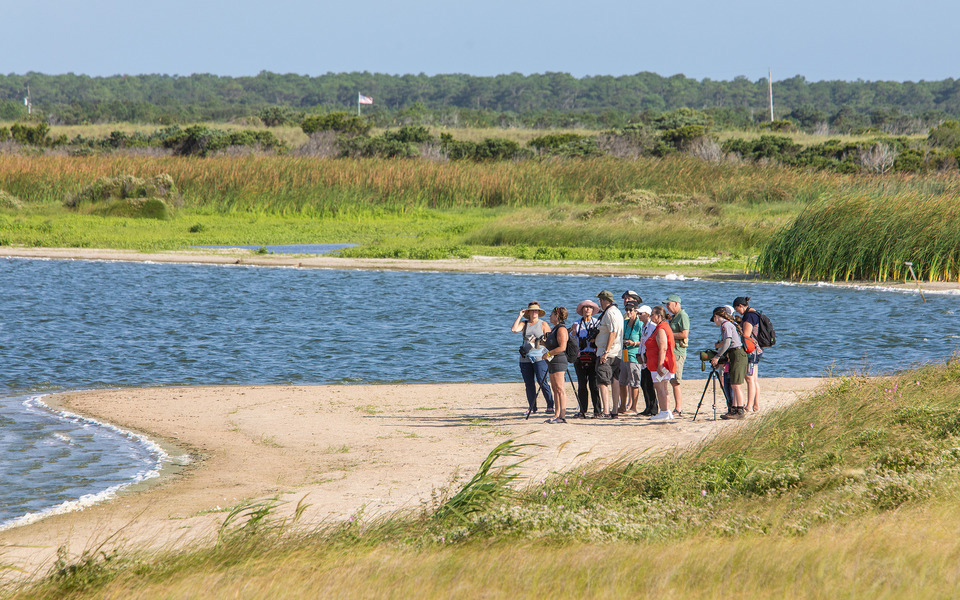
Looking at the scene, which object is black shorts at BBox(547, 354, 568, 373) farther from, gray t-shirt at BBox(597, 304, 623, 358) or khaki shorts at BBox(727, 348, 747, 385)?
khaki shorts at BBox(727, 348, 747, 385)

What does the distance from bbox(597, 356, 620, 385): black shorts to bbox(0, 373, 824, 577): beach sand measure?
0.49 meters

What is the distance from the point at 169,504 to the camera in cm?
934

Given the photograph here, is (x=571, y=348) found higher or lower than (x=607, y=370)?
higher

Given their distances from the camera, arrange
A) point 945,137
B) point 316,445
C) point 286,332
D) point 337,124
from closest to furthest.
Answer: point 316,445, point 286,332, point 945,137, point 337,124

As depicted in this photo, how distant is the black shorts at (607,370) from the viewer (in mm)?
12438

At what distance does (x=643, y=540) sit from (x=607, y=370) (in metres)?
5.50

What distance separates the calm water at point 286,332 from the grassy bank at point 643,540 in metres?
3.59

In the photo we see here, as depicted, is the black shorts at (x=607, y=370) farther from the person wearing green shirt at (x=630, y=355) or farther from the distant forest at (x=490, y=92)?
the distant forest at (x=490, y=92)

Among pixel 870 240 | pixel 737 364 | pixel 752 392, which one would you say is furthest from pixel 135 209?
pixel 737 364

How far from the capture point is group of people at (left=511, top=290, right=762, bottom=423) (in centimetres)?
1205

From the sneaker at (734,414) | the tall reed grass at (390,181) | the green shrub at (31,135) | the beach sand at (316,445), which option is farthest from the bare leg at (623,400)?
the green shrub at (31,135)

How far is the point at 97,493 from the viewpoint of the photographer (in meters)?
9.85

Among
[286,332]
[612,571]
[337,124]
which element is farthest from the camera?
[337,124]

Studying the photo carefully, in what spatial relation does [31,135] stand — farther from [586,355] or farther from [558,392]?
[558,392]
